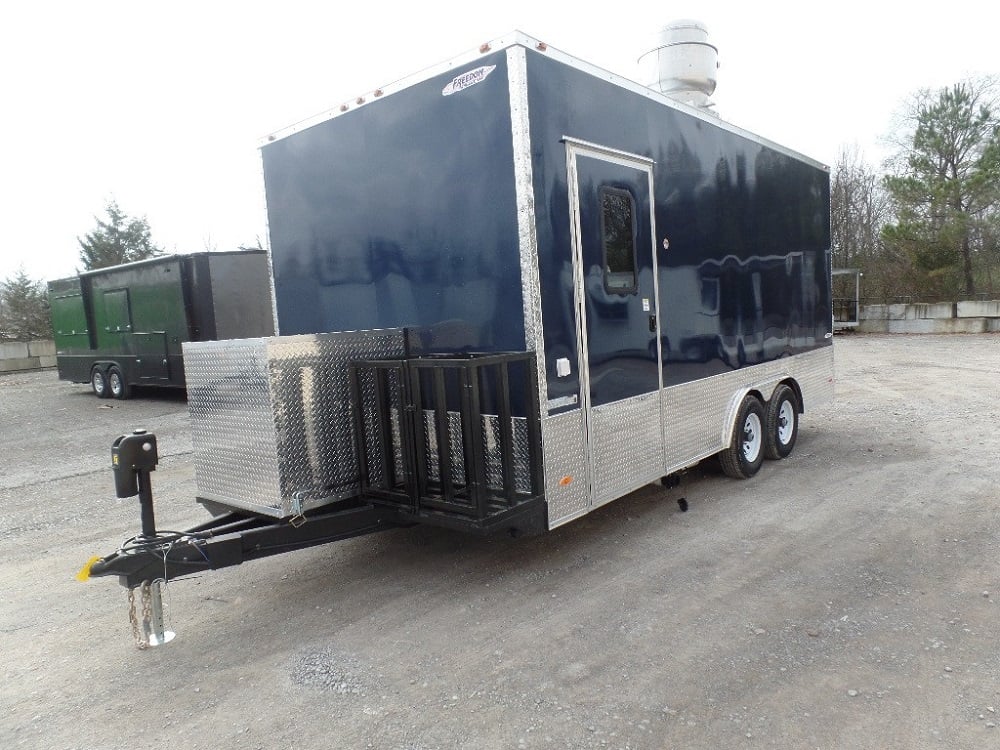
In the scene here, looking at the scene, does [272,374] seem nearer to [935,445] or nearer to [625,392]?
[625,392]

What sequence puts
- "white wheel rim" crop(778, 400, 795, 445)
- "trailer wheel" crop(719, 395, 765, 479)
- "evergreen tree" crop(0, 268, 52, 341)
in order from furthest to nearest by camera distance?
1. "evergreen tree" crop(0, 268, 52, 341)
2. "white wheel rim" crop(778, 400, 795, 445)
3. "trailer wheel" crop(719, 395, 765, 479)

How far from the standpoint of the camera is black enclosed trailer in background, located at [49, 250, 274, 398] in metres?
12.2

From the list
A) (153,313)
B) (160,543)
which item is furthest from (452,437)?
(153,313)

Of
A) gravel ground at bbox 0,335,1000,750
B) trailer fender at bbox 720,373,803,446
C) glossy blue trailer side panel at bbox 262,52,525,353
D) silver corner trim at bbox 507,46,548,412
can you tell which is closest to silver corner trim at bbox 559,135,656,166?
silver corner trim at bbox 507,46,548,412

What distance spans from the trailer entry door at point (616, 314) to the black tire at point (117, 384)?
12.8 metres

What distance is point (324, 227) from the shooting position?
16.1 ft

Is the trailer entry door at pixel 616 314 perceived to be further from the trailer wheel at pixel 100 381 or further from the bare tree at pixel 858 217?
the bare tree at pixel 858 217

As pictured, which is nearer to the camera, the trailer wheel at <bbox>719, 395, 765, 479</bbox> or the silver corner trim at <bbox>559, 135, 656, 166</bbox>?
the silver corner trim at <bbox>559, 135, 656, 166</bbox>

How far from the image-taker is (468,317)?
13.7 feet

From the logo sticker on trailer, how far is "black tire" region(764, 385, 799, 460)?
168 inches

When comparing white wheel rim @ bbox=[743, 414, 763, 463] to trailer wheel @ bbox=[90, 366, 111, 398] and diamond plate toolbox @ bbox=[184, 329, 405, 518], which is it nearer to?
diamond plate toolbox @ bbox=[184, 329, 405, 518]

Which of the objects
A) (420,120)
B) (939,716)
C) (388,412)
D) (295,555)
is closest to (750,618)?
(939,716)

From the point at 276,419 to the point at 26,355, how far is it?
83.4 feet

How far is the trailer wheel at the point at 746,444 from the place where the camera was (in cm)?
611
